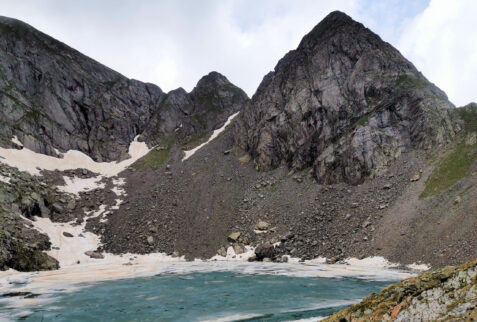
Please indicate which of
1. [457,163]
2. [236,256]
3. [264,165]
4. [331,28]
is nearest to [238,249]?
[236,256]

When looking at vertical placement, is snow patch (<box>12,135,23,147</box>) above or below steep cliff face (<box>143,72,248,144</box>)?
below

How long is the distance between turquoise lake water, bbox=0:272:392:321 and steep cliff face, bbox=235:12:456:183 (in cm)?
4200

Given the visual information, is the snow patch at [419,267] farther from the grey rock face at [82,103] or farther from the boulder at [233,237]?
the grey rock face at [82,103]

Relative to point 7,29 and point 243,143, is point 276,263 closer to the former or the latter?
point 243,143

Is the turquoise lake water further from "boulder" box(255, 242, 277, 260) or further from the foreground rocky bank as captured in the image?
"boulder" box(255, 242, 277, 260)

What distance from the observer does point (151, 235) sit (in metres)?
66.2

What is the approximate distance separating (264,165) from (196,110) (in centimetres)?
6471

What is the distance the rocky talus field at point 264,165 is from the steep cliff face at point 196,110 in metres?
1.33

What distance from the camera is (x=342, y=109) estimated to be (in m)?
83.0

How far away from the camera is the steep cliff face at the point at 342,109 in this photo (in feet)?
226

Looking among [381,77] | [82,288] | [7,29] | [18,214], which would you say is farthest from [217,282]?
[7,29]

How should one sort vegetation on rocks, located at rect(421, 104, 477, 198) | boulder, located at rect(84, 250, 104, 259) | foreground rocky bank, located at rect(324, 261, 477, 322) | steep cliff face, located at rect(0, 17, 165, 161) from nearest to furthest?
foreground rocky bank, located at rect(324, 261, 477, 322) → vegetation on rocks, located at rect(421, 104, 477, 198) → boulder, located at rect(84, 250, 104, 259) → steep cliff face, located at rect(0, 17, 165, 161)

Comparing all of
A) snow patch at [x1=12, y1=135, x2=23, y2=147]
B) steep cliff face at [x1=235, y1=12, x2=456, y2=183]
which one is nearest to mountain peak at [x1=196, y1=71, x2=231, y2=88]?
steep cliff face at [x1=235, y1=12, x2=456, y2=183]

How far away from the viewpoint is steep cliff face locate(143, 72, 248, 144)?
5059 inches
